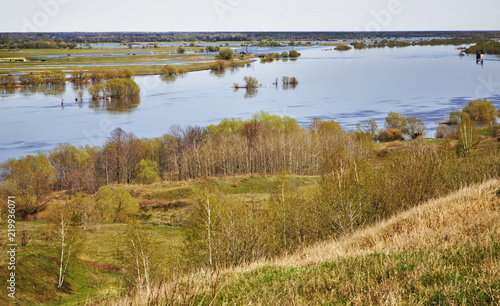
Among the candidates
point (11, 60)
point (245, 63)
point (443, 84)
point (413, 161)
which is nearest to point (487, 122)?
point (443, 84)

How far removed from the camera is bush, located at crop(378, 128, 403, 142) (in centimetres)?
5934

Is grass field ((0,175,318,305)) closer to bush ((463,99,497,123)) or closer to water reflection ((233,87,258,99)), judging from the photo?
bush ((463,99,497,123))

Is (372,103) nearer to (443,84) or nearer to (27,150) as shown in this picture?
(443,84)

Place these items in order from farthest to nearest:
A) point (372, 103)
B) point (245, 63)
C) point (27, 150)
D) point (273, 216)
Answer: point (245, 63) < point (372, 103) < point (27, 150) < point (273, 216)

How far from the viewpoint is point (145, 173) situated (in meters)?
Result: 50.3

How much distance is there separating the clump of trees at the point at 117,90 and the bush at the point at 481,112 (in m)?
58.9

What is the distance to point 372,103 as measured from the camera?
7300cm

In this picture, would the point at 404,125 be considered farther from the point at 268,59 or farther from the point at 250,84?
the point at 268,59

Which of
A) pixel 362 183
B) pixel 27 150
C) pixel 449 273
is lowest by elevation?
pixel 27 150

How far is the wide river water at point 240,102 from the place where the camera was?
61.9 meters

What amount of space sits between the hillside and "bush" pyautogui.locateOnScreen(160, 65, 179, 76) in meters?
114

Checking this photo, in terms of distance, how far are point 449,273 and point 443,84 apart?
91840 millimetres

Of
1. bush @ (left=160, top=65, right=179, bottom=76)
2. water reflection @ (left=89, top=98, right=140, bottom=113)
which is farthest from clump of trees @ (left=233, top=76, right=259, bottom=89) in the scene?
bush @ (left=160, top=65, right=179, bottom=76)

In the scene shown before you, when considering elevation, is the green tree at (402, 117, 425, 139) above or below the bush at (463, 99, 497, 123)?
below
